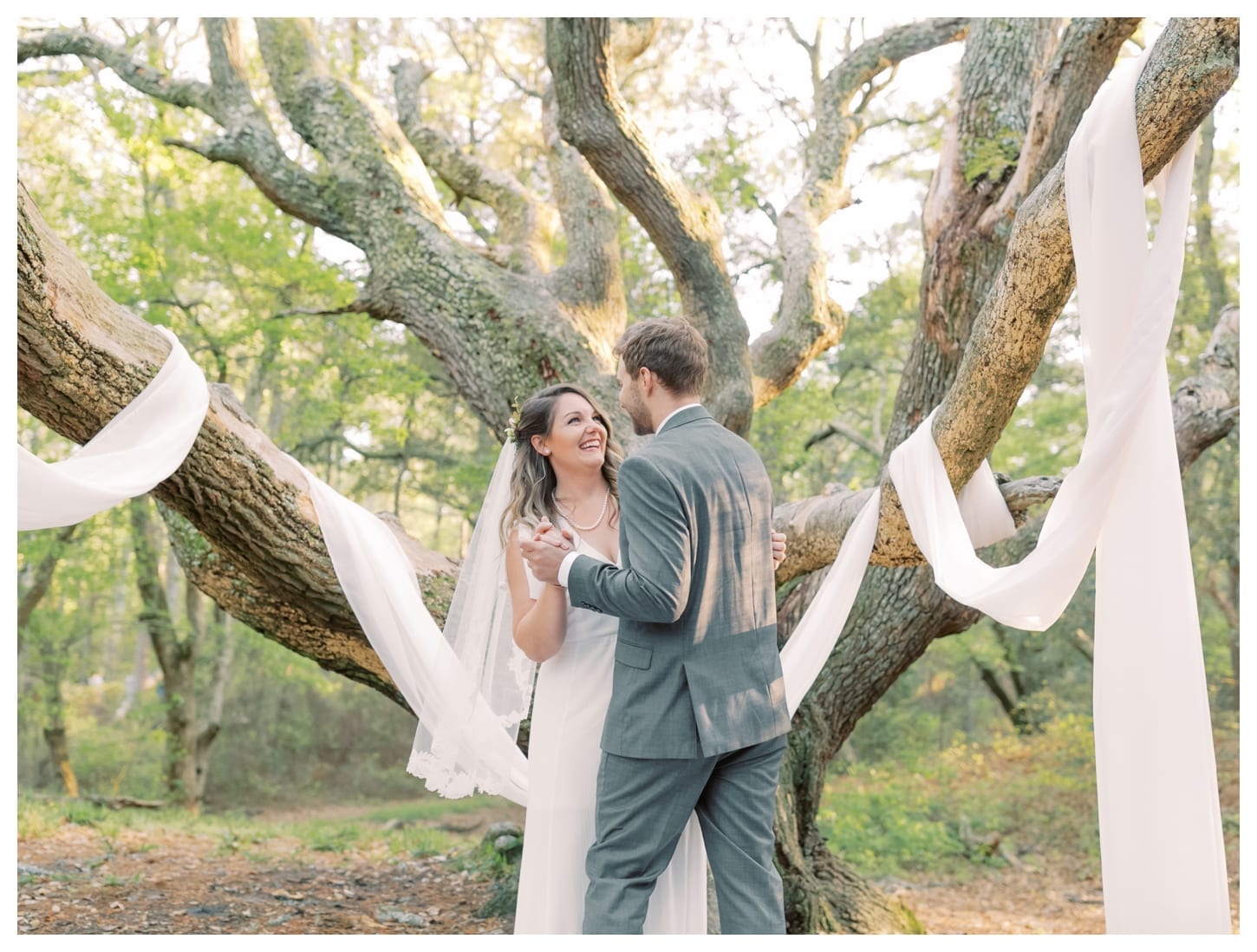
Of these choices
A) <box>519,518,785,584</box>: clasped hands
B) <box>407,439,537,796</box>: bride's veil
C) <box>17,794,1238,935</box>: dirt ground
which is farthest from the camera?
<box>17,794,1238,935</box>: dirt ground

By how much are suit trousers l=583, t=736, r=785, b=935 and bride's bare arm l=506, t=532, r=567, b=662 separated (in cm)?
35

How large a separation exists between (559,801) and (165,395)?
1572mm

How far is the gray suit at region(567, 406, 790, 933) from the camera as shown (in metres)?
2.22

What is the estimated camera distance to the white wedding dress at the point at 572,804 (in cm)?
252

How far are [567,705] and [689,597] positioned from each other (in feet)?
1.66

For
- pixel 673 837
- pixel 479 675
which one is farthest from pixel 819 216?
pixel 673 837

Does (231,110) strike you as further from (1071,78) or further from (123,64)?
Answer: (1071,78)

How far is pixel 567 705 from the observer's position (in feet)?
8.47

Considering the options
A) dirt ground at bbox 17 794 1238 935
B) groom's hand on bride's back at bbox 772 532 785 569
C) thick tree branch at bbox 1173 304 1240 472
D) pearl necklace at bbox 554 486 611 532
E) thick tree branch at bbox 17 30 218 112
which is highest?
thick tree branch at bbox 17 30 218 112

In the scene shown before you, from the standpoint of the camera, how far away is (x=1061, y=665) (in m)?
11.8

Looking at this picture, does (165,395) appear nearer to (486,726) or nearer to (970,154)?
(486,726)

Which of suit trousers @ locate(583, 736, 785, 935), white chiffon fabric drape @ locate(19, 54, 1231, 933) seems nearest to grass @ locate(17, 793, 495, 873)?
suit trousers @ locate(583, 736, 785, 935)

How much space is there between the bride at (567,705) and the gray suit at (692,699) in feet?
0.63

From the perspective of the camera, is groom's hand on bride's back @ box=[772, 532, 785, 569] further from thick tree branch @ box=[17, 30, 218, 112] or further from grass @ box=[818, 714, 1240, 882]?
grass @ box=[818, 714, 1240, 882]
